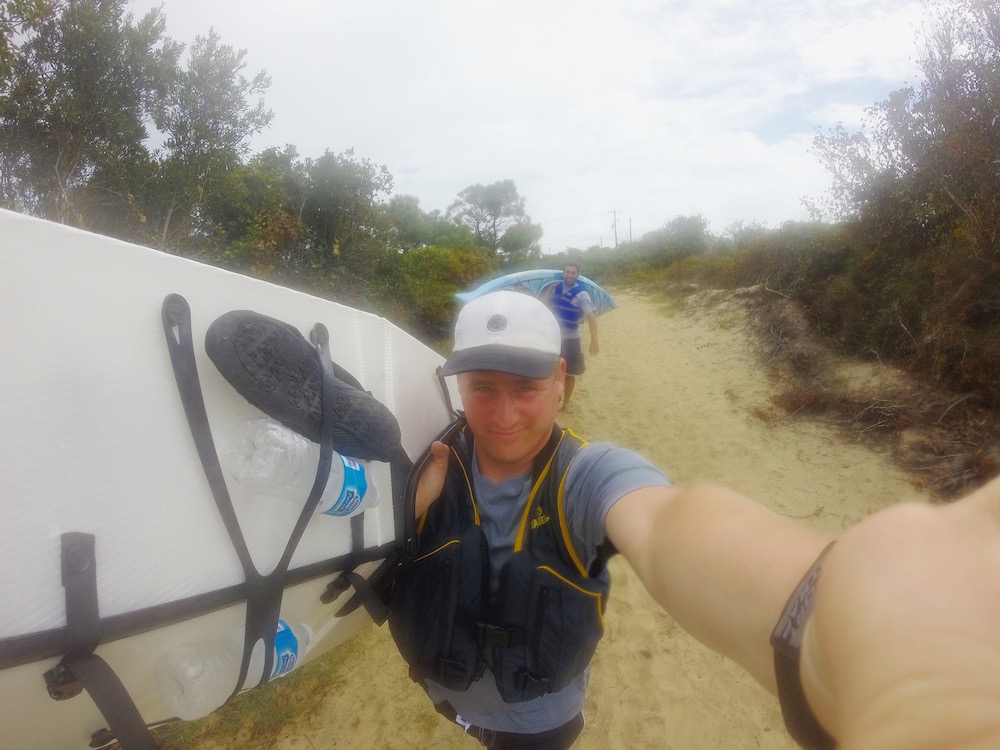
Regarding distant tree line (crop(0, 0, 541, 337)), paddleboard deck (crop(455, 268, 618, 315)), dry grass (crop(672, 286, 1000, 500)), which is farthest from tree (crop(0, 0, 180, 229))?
dry grass (crop(672, 286, 1000, 500))

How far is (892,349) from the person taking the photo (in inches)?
203

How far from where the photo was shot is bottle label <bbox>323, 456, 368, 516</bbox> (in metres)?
1.14

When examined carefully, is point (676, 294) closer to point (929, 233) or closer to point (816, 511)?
point (929, 233)

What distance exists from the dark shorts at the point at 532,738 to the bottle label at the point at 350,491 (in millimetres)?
849

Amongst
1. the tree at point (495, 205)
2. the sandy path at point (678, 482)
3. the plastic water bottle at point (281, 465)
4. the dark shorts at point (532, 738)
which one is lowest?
the sandy path at point (678, 482)

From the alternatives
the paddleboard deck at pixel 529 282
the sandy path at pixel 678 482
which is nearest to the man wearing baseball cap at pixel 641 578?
the sandy path at pixel 678 482

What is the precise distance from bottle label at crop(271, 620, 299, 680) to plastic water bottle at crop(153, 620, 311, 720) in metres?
0.04

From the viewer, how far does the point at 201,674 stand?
1060mm

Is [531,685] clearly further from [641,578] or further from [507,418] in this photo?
[507,418]

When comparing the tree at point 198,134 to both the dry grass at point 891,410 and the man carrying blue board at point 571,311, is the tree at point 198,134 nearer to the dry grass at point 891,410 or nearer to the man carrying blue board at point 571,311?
the man carrying blue board at point 571,311

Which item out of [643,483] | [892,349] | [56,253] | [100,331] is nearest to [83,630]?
[100,331]

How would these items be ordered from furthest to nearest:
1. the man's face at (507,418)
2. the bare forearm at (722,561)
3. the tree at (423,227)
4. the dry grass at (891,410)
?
the tree at (423,227) → the dry grass at (891,410) → the man's face at (507,418) → the bare forearm at (722,561)

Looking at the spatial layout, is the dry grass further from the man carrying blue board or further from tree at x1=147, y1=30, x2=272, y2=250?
tree at x1=147, y1=30, x2=272, y2=250

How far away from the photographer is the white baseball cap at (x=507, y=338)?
136cm
